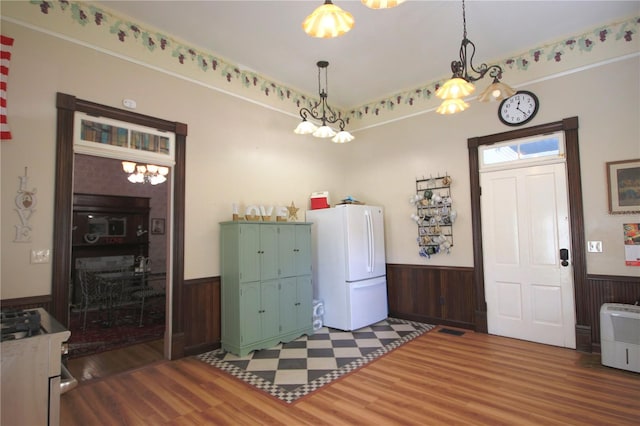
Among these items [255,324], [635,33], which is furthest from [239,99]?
[635,33]

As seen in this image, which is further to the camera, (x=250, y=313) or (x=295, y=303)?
(x=295, y=303)

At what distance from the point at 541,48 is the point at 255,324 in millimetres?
4868

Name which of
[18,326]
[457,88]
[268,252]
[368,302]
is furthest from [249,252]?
[457,88]

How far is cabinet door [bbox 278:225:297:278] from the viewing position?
438 cm

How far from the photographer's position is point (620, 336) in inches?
129

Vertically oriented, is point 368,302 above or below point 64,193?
below

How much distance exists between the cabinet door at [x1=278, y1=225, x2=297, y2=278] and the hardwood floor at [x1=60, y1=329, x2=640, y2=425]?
4.71 feet

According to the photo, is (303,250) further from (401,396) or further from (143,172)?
(143,172)

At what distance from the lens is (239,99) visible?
454cm

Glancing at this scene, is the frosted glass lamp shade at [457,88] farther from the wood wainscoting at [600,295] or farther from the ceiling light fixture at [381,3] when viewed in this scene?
the wood wainscoting at [600,295]

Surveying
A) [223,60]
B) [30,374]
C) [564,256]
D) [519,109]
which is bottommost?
[30,374]

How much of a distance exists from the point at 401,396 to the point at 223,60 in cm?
432

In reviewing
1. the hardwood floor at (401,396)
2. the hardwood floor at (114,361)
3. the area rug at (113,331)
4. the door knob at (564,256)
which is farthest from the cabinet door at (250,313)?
the door knob at (564,256)

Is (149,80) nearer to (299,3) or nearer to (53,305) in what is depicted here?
(299,3)
